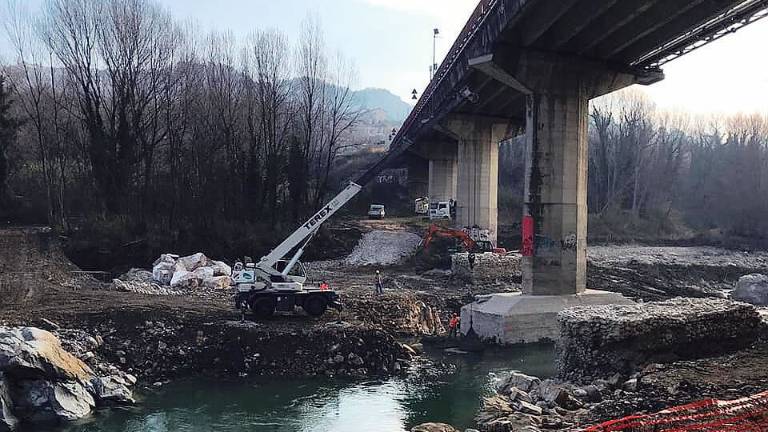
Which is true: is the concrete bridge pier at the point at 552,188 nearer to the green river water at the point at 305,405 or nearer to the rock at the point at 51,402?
the green river water at the point at 305,405

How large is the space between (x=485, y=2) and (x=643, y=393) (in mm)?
20886

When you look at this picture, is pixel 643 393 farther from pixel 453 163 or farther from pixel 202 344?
pixel 453 163

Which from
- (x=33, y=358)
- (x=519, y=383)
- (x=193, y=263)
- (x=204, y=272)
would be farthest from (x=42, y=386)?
(x=193, y=263)

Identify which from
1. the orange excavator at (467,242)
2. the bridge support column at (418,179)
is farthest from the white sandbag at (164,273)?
the bridge support column at (418,179)

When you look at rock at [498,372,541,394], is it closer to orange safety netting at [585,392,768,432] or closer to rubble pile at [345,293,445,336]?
orange safety netting at [585,392,768,432]

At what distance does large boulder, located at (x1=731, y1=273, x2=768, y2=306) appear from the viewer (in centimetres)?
3941

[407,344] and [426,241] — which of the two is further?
[426,241]

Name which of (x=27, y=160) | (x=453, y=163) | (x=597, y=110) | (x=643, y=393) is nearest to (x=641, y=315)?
(x=643, y=393)

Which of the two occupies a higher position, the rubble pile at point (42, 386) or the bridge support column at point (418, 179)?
the bridge support column at point (418, 179)

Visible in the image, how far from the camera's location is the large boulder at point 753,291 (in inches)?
1551

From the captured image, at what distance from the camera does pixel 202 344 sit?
2406 centimetres

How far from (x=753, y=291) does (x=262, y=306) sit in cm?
2871

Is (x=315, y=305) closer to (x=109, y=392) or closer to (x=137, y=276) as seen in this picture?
(x=109, y=392)

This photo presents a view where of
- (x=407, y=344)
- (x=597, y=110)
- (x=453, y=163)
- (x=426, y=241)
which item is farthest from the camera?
(x=597, y=110)
